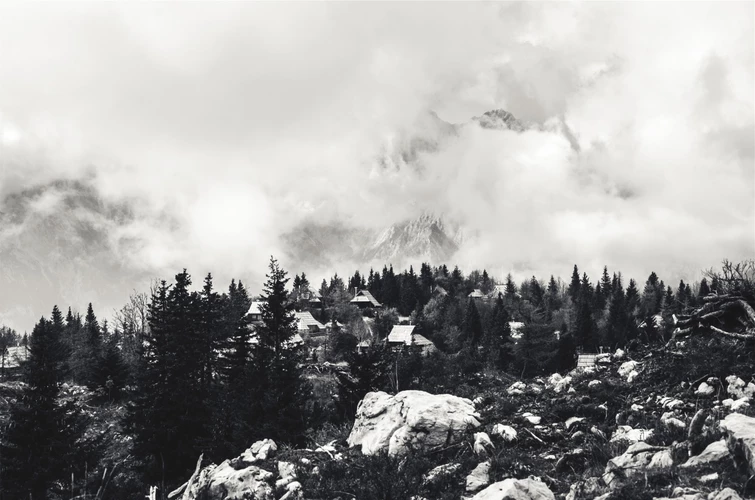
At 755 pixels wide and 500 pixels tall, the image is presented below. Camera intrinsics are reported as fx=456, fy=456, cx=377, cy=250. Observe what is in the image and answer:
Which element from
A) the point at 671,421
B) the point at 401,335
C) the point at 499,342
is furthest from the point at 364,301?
the point at 671,421

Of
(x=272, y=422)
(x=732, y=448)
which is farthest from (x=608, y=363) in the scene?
(x=272, y=422)

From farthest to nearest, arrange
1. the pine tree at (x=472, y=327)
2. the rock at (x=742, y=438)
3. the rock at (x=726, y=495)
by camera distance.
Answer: the pine tree at (x=472, y=327), the rock at (x=742, y=438), the rock at (x=726, y=495)

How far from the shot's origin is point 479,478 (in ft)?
25.0

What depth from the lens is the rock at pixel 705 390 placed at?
30.4ft

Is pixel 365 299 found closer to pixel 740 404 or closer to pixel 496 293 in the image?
pixel 496 293

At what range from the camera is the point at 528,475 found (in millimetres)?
7414

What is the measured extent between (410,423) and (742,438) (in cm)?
598

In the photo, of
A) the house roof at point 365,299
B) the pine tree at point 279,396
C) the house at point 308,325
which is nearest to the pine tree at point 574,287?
the house roof at point 365,299

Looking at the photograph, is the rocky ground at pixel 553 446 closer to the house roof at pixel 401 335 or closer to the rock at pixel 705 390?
the rock at pixel 705 390

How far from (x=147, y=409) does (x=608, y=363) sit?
22574 millimetres

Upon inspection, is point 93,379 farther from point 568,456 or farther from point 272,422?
point 568,456

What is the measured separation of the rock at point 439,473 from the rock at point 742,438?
413 cm

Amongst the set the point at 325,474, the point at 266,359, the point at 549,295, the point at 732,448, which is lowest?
the point at 325,474

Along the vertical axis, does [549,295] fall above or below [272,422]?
above
